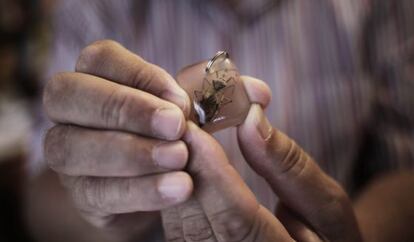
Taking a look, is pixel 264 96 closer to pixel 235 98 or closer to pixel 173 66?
pixel 235 98

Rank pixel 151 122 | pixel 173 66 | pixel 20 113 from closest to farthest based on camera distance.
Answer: pixel 151 122 < pixel 173 66 < pixel 20 113

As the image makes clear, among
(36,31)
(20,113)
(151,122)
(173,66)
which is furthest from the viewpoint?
(36,31)

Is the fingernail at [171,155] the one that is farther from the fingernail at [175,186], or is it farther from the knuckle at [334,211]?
the knuckle at [334,211]

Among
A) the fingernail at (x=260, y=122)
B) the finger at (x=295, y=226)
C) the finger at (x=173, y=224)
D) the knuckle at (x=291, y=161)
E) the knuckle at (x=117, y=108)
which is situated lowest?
the finger at (x=295, y=226)

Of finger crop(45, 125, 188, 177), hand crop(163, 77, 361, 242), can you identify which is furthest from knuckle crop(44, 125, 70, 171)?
hand crop(163, 77, 361, 242)

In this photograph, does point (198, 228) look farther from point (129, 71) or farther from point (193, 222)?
point (129, 71)

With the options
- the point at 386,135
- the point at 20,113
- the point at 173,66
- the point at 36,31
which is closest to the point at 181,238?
the point at 173,66

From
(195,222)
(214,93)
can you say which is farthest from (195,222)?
(214,93)

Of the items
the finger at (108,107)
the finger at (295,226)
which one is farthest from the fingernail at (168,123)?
the finger at (295,226)
